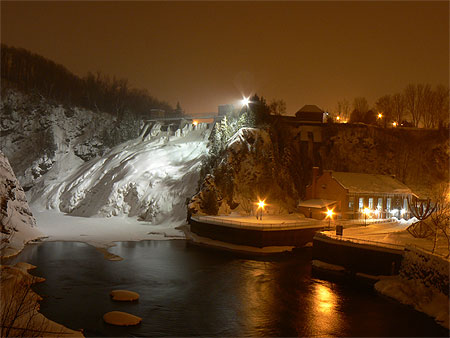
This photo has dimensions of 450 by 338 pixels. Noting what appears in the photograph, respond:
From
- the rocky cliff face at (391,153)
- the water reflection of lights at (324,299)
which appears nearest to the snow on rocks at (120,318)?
the water reflection of lights at (324,299)

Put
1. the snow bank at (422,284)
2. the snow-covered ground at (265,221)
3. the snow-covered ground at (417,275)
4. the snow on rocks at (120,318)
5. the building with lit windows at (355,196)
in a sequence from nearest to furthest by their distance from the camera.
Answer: the snow on rocks at (120,318) < the snow bank at (422,284) < the snow-covered ground at (417,275) < the snow-covered ground at (265,221) < the building with lit windows at (355,196)

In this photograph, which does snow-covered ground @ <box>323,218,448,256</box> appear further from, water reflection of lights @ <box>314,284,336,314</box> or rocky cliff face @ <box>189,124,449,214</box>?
rocky cliff face @ <box>189,124,449,214</box>

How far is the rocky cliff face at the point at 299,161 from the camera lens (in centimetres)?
5244

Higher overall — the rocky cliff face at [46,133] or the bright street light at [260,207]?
the rocky cliff face at [46,133]

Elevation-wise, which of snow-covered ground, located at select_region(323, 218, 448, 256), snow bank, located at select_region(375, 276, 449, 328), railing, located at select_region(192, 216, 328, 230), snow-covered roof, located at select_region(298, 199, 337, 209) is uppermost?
snow-covered roof, located at select_region(298, 199, 337, 209)

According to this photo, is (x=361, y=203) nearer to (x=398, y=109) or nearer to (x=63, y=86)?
(x=398, y=109)

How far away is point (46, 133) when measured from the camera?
265 feet

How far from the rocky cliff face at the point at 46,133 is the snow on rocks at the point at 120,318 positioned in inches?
2414

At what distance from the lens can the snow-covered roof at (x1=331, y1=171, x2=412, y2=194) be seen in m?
51.0

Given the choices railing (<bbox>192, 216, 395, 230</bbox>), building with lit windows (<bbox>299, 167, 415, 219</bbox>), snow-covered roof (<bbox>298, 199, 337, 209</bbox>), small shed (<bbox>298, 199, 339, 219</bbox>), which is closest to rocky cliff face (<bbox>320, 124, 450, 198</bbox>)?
building with lit windows (<bbox>299, 167, 415, 219</bbox>)

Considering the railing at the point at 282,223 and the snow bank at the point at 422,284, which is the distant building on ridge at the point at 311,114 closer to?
the railing at the point at 282,223

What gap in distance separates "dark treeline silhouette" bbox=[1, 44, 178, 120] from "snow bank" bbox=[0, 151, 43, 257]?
41.6 metres

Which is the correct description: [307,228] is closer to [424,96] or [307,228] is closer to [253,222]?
[253,222]

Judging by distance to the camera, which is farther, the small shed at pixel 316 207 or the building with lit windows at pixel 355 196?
the building with lit windows at pixel 355 196
